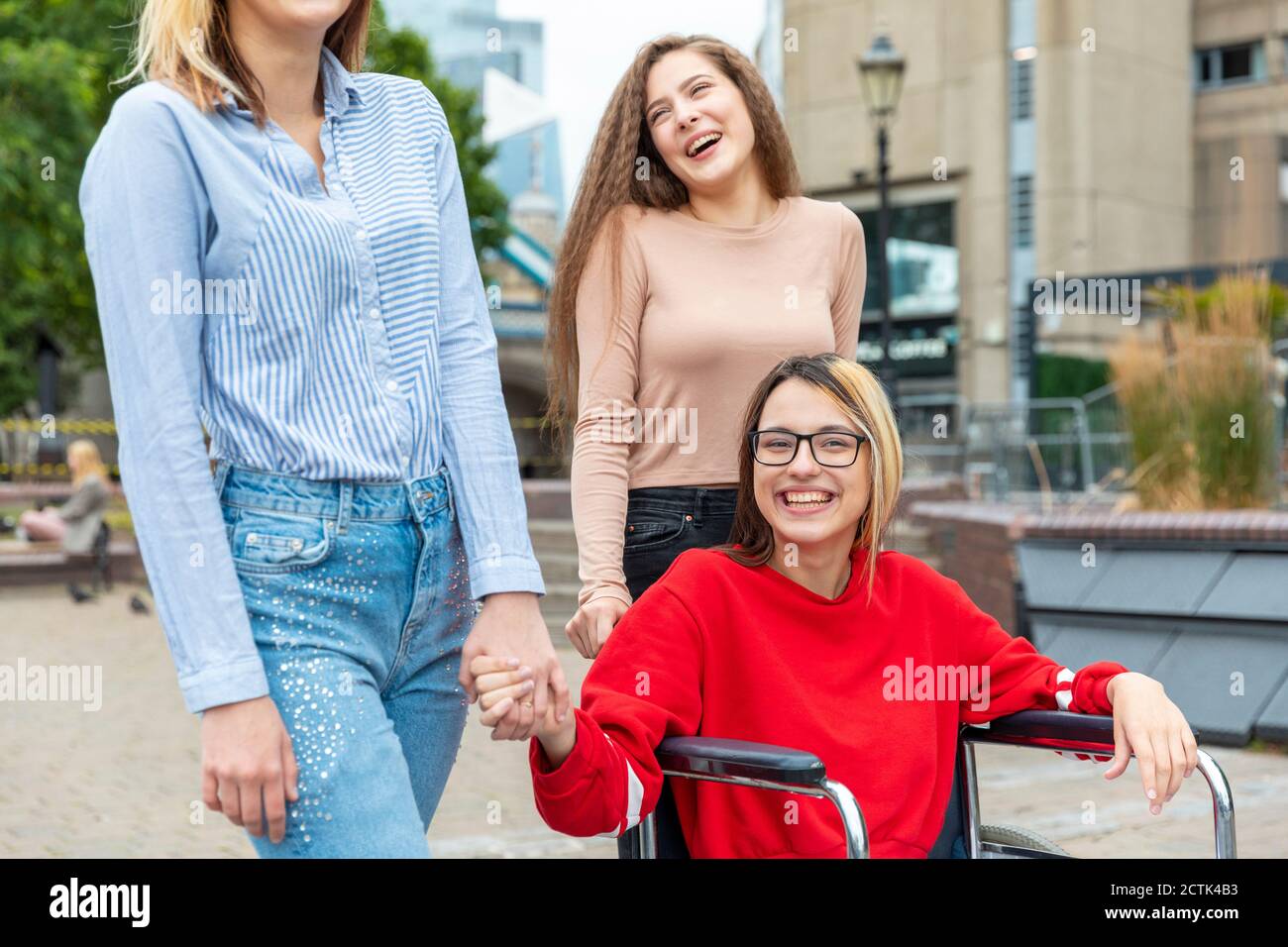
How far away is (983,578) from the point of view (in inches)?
348

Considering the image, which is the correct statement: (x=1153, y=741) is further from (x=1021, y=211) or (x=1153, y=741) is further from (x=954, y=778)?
(x=1021, y=211)

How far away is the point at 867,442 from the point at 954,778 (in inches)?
25.2

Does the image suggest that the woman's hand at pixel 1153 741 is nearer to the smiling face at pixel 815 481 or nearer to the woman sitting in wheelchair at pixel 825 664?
the woman sitting in wheelchair at pixel 825 664

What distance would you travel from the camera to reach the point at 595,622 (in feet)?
9.30

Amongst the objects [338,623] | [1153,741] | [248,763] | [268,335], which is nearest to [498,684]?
[338,623]

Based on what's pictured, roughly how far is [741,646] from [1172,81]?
3926 centimetres

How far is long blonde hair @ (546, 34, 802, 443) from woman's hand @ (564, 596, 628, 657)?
0.53 meters

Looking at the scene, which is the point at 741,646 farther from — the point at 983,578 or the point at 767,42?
the point at 767,42

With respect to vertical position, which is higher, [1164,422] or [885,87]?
[885,87]

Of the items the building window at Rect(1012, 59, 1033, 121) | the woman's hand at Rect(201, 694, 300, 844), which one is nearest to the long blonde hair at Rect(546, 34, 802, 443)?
the woman's hand at Rect(201, 694, 300, 844)

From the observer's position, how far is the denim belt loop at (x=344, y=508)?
5.95 ft

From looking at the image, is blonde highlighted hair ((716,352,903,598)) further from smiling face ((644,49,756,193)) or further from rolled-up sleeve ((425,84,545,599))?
rolled-up sleeve ((425,84,545,599))

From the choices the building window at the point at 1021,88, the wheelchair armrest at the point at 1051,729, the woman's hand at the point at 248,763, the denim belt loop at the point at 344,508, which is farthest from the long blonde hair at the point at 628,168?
the building window at the point at 1021,88

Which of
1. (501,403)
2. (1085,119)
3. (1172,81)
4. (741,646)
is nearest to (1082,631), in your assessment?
(741,646)
